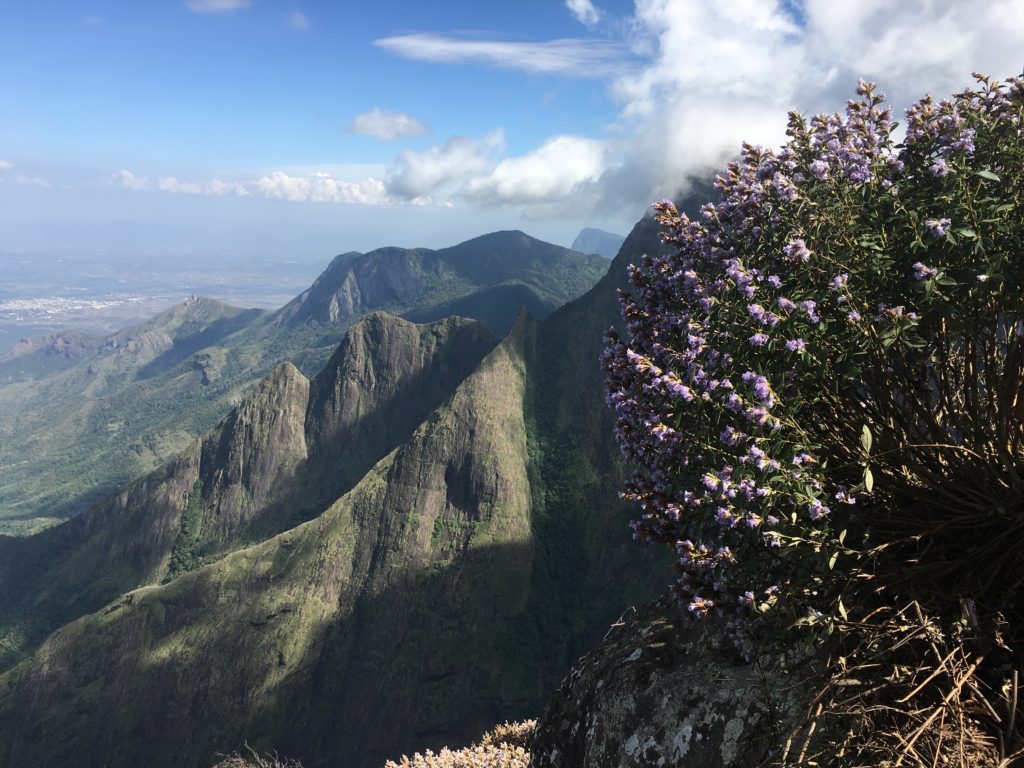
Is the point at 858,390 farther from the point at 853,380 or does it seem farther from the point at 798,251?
the point at 798,251

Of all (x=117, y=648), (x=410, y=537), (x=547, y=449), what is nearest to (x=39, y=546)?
(x=117, y=648)

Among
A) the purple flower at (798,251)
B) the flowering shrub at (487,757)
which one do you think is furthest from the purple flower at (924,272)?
the flowering shrub at (487,757)

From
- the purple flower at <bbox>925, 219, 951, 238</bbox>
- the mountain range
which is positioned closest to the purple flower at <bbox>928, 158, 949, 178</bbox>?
the purple flower at <bbox>925, 219, 951, 238</bbox>

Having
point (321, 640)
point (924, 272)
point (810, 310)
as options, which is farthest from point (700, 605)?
point (321, 640)

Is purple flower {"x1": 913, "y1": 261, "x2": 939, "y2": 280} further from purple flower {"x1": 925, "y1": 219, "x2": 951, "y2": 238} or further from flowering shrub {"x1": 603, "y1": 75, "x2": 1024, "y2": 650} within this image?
purple flower {"x1": 925, "y1": 219, "x2": 951, "y2": 238}

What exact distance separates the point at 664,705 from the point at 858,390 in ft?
12.4

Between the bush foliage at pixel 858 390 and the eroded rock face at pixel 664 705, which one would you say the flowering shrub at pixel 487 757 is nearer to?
the eroded rock face at pixel 664 705

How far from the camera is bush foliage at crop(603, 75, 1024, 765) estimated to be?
427 centimetres

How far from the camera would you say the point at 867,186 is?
5.15 meters

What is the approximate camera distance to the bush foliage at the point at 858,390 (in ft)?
14.0

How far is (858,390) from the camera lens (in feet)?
18.2

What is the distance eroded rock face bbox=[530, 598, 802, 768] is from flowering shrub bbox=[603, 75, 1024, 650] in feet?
2.19

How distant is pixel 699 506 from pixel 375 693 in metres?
125

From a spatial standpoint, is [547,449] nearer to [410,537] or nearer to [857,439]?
[410,537]
